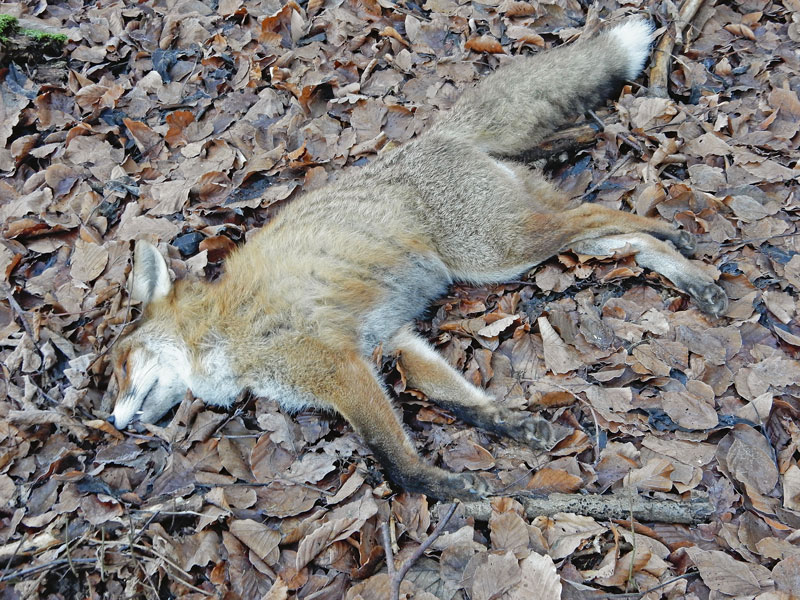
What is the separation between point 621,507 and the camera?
9.37ft

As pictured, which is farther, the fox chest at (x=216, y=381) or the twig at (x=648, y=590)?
the fox chest at (x=216, y=381)

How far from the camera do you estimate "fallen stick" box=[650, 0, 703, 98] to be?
4801 millimetres

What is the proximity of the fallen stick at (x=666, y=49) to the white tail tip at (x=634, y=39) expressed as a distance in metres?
0.18

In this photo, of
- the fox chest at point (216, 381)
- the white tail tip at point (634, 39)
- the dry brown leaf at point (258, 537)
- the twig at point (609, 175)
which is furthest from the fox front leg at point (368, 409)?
the white tail tip at point (634, 39)

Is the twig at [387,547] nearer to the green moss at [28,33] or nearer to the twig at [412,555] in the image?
the twig at [412,555]

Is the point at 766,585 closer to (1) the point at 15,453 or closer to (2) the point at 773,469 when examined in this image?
(2) the point at 773,469

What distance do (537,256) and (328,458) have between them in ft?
6.85

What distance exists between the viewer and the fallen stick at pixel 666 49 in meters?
4.80

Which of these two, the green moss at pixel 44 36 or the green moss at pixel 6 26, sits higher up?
the green moss at pixel 6 26

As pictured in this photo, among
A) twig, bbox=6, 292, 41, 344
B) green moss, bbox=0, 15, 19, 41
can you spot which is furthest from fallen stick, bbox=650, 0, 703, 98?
green moss, bbox=0, 15, 19, 41

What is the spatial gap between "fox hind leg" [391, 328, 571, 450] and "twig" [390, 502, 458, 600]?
61cm

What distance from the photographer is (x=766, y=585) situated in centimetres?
253

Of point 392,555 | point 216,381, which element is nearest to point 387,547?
point 392,555

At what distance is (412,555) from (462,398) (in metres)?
1.13
